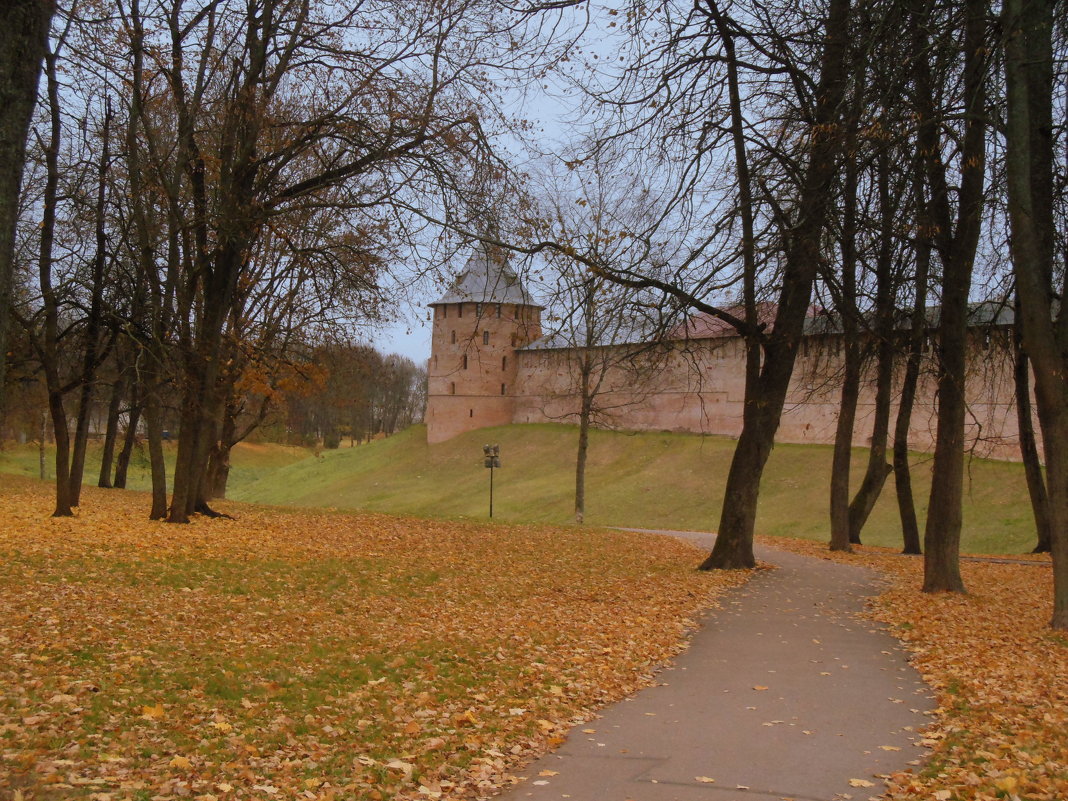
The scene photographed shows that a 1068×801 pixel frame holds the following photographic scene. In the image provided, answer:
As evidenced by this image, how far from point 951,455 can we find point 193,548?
1030 centimetres

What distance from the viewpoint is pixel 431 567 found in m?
13.5

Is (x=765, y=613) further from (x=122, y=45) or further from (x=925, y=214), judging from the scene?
(x=122, y=45)

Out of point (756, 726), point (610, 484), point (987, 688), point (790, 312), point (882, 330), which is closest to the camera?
point (756, 726)

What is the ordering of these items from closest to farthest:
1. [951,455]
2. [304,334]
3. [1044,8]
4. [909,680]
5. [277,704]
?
[277,704] < [909,680] < [1044,8] < [951,455] < [304,334]

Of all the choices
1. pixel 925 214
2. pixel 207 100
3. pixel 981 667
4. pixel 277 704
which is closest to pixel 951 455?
pixel 925 214

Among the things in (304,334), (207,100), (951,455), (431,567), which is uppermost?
(207,100)

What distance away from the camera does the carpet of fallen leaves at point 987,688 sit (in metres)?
5.09

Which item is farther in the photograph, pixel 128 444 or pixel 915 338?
pixel 128 444

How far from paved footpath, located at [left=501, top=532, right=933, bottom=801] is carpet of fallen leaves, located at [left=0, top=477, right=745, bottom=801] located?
35 centimetres

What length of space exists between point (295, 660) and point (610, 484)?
39.8m

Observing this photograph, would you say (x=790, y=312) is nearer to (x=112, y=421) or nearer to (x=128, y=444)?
(x=112, y=421)

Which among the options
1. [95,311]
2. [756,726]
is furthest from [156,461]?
[756,726]

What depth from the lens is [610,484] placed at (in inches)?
1839

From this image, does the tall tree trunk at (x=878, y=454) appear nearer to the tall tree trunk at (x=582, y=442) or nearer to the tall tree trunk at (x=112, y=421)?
the tall tree trunk at (x=582, y=442)
